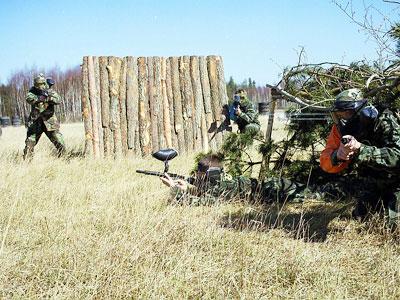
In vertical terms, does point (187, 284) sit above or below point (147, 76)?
below

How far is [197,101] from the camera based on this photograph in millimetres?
8305

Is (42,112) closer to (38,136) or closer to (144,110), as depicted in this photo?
(38,136)

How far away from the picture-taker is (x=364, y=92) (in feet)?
13.6

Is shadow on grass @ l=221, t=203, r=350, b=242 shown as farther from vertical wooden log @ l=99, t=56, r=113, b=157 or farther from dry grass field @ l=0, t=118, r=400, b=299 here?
vertical wooden log @ l=99, t=56, r=113, b=157

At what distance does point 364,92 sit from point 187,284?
8.37 ft

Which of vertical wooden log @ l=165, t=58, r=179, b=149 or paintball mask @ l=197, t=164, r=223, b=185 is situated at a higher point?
vertical wooden log @ l=165, t=58, r=179, b=149

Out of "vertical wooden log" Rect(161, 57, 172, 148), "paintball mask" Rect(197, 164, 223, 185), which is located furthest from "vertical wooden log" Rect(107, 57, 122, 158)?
"paintball mask" Rect(197, 164, 223, 185)

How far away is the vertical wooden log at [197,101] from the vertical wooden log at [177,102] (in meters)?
0.25

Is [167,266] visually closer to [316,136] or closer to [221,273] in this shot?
[221,273]

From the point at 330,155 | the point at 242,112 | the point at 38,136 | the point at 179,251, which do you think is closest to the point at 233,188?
the point at 330,155

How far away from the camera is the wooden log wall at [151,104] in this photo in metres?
7.96

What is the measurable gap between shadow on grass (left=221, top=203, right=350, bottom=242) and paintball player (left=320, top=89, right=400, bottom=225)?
41 centimetres

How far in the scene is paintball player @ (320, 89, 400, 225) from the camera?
3.39 meters

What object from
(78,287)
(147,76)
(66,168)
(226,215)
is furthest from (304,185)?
(147,76)
